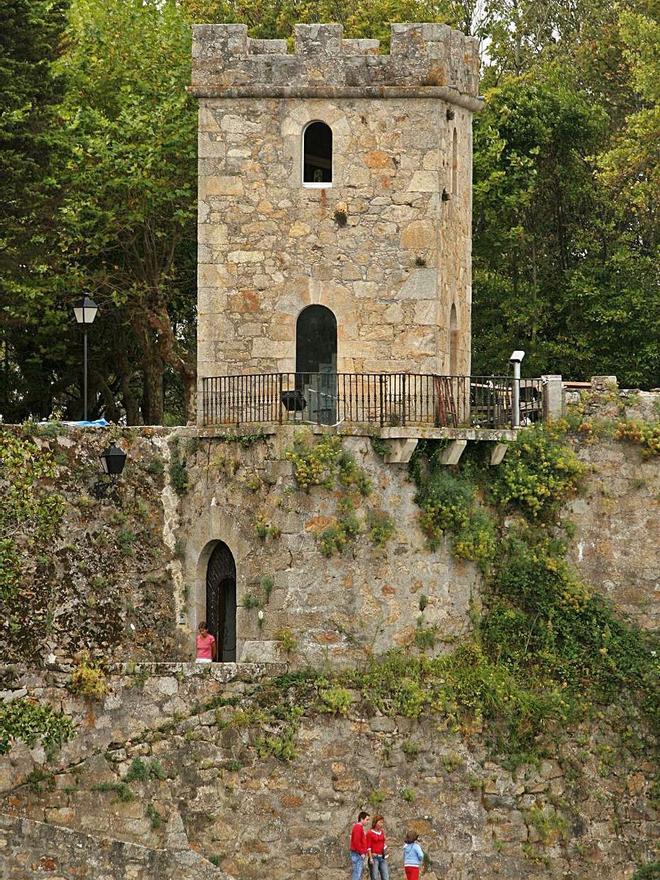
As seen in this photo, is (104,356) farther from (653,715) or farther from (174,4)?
(653,715)

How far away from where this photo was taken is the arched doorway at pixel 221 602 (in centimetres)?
3622

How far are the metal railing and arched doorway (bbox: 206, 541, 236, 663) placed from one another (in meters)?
2.31

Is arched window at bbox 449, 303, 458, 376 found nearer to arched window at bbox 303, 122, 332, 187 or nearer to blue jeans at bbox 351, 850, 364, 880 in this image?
arched window at bbox 303, 122, 332, 187

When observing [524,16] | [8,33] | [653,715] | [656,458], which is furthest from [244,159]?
[524,16]

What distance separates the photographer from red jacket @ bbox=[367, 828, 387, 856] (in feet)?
110

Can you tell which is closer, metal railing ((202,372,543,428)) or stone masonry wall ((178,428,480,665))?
stone masonry wall ((178,428,480,665))

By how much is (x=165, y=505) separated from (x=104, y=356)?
1271 centimetres

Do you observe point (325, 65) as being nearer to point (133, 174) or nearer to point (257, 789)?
point (133, 174)

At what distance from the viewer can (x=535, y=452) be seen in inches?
1432

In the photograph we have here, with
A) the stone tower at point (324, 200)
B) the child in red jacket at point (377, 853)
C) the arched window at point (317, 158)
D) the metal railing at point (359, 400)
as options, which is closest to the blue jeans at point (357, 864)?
the child in red jacket at point (377, 853)

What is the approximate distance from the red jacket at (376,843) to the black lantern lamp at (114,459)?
7170 millimetres

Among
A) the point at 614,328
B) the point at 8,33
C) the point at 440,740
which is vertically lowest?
the point at 440,740

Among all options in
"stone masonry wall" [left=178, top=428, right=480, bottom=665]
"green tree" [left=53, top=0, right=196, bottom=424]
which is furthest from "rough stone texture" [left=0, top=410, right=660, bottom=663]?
"green tree" [left=53, top=0, right=196, bottom=424]

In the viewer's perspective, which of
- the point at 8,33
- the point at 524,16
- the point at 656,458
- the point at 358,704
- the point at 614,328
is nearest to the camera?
the point at 358,704
